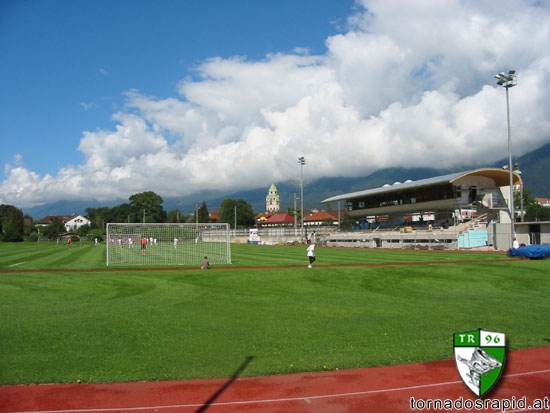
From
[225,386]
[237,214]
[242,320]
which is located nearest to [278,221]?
[237,214]

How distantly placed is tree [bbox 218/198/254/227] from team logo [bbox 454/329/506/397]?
483 feet

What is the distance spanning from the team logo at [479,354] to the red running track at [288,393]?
5.98ft

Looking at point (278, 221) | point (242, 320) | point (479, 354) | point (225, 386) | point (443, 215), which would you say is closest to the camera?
point (479, 354)

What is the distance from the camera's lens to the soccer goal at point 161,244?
3127 centimetres

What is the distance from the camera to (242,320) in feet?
41.7

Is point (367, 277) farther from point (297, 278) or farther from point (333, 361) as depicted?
point (333, 361)

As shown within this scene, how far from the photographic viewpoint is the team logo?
5121 mm

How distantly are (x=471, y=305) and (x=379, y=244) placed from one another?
44426 mm

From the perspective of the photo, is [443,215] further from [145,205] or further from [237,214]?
[145,205]

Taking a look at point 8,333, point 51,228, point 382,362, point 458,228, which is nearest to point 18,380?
point 8,333

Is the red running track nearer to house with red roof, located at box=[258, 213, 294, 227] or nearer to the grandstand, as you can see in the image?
the grandstand

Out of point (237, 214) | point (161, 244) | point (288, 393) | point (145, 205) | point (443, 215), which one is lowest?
point (288, 393)

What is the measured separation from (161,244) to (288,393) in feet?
93.2

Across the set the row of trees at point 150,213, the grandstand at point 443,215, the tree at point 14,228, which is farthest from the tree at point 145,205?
the grandstand at point 443,215
